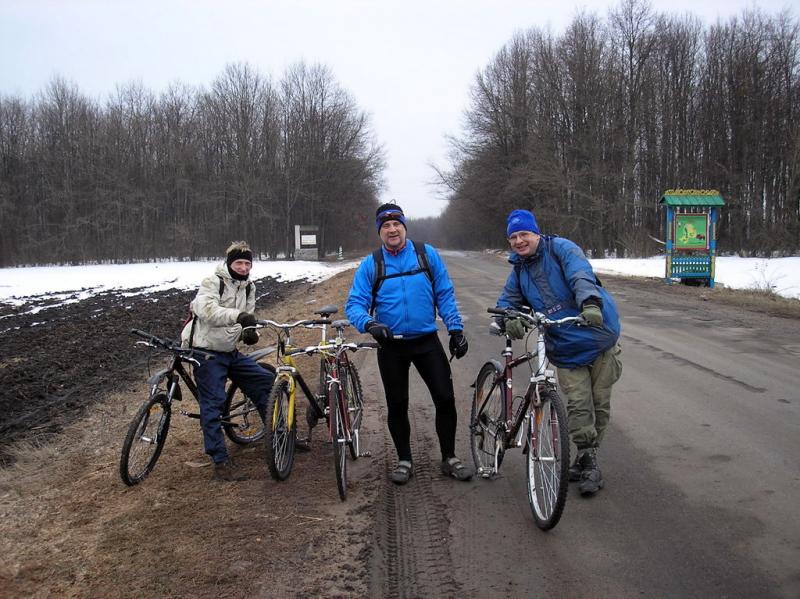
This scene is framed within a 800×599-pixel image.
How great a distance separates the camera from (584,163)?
42250mm

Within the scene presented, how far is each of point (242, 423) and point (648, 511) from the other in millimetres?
3672

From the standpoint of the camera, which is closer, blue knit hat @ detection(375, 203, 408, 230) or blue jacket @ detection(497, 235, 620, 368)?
blue jacket @ detection(497, 235, 620, 368)

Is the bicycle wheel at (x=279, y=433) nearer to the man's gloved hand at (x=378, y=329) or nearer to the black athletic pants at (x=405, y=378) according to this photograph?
the black athletic pants at (x=405, y=378)

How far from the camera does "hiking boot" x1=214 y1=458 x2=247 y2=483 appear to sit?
4.73 meters

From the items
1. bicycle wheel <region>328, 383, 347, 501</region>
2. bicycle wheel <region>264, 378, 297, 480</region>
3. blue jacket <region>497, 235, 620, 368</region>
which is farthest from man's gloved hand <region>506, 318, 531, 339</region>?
bicycle wheel <region>264, 378, 297, 480</region>

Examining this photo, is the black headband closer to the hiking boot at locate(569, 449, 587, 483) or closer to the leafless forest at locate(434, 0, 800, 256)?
the hiking boot at locate(569, 449, 587, 483)

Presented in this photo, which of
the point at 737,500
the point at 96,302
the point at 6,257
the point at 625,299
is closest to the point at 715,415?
the point at 737,500

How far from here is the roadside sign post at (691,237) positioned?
19109 millimetres

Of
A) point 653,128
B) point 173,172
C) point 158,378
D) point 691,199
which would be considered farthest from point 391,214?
point 173,172

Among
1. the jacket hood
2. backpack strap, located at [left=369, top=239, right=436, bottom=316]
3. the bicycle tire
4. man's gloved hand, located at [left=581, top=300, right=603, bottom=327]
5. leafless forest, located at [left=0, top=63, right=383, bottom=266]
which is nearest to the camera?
man's gloved hand, located at [left=581, top=300, right=603, bottom=327]

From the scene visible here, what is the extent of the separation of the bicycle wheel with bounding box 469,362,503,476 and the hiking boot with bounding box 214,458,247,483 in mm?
1831

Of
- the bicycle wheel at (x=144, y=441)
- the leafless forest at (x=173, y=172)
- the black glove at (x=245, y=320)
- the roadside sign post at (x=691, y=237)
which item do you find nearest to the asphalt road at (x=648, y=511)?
the black glove at (x=245, y=320)

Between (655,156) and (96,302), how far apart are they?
36956 mm

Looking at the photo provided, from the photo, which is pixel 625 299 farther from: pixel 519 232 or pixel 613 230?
pixel 613 230
